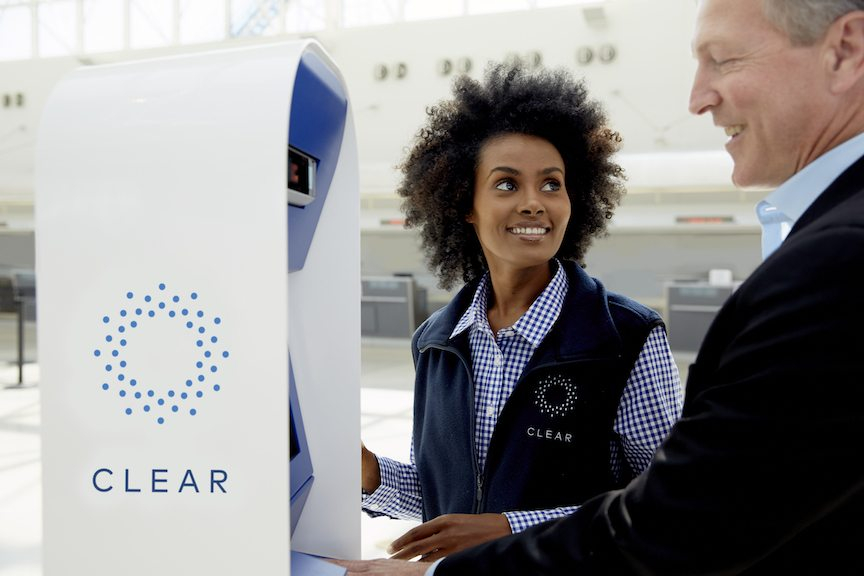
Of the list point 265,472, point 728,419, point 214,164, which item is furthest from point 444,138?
point 728,419

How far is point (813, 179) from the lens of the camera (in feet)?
3.38

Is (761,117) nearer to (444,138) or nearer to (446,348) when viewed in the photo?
(446,348)

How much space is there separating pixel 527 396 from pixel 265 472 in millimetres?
619

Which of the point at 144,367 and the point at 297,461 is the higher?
the point at 144,367

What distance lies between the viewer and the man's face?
1023 mm

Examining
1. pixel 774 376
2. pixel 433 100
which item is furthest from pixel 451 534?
pixel 433 100

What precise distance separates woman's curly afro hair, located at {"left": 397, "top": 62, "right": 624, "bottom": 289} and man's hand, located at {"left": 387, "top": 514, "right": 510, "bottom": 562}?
0.86m

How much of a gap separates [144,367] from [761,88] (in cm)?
96

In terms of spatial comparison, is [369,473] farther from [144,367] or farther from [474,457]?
[144,367]

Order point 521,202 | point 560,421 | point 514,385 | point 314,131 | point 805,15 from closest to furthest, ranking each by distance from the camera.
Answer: point 805,15, point 314,131, point 560,421, point 514,385, point 521,202

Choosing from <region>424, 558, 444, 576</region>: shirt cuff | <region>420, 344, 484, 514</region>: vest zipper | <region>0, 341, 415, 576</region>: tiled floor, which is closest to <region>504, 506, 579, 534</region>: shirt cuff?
<region>420, 344, 484, 514</region>: vest zipper

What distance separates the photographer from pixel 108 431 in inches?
44.5

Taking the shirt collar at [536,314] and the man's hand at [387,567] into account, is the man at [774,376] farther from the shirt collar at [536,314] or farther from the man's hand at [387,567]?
the shirt collar at [536,314]

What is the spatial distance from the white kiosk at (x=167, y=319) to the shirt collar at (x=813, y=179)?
0.70 meters
